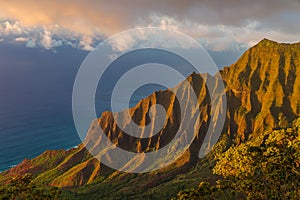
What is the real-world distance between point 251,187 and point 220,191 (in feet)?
14.1

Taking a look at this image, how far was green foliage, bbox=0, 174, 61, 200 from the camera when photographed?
1320 inches

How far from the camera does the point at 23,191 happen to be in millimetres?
34406

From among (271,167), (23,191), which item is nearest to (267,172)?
(271,167)

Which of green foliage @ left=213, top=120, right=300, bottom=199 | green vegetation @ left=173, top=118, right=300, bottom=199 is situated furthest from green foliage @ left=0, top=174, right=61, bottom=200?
green foliage @ left=213, top=120, right=300, bottom=199

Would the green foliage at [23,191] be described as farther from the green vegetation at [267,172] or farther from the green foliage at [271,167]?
the green foliage at [271,167]

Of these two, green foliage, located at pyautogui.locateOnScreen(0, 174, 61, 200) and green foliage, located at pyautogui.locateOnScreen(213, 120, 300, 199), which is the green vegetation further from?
green foliage, located at pyautogui.locateOnScreen(0, 174, 61, 200)

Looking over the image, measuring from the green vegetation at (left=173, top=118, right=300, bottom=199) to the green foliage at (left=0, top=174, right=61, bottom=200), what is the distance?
15786 millimetres

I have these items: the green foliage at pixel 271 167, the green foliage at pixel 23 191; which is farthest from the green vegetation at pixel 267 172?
the green foliage at pixel 23 191

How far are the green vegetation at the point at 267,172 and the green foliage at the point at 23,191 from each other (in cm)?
1579

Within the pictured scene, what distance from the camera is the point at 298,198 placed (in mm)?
37875

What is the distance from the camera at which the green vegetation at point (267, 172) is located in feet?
120

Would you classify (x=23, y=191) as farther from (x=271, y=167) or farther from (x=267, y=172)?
(x=271, y=167)

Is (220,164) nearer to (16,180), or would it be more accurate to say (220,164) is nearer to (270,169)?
(270,169)

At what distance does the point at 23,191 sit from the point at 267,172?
92.1 ft
